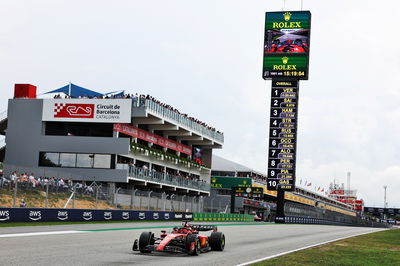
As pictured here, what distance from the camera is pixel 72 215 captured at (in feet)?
108

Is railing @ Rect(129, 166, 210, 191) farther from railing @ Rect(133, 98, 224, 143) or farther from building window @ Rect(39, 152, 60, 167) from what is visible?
building window @ Rect(39, 152, 60, 167)

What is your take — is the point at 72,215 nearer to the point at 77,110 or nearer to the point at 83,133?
the point at 77,110

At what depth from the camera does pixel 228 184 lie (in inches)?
3551

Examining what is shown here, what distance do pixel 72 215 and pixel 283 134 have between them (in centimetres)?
3263

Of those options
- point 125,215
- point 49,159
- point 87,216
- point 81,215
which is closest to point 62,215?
point 81,215

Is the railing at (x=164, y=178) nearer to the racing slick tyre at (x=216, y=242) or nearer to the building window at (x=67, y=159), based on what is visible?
the building window at (x=67, y=159)

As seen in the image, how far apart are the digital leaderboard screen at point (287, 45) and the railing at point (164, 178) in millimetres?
14634

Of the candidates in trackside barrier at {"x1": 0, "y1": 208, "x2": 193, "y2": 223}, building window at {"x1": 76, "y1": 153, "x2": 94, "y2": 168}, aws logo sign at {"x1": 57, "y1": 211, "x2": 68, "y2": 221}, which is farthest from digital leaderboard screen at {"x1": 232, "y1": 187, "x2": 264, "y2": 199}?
aws logo sign at {"x1": 57, "y1": 211, "x2": 68, "y2": 221}

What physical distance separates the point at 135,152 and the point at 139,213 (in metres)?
16.4

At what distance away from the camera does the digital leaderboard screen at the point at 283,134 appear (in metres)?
61.3

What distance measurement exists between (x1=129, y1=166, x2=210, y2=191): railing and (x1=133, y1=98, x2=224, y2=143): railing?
5990 mm

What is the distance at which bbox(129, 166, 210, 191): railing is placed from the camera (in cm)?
5632

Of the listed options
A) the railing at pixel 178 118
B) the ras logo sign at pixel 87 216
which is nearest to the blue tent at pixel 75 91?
the railing at pixel 178 118

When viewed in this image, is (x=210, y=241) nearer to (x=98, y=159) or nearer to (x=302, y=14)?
(x=98, y=159)
